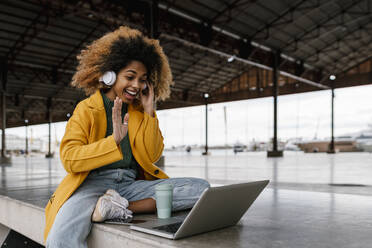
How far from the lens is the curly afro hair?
234 cm

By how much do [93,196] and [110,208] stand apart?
147 mm

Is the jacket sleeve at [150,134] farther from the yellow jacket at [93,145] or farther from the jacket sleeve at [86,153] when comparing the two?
the jacket sleeve at [86,153]

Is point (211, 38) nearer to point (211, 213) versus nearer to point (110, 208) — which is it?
point (110, 208)

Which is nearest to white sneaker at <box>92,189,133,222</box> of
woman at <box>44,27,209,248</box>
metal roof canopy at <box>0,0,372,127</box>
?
woman at <box>44,27,209,248</box>

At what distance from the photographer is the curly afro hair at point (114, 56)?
234cm

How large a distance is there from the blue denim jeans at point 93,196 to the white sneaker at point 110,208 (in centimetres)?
5

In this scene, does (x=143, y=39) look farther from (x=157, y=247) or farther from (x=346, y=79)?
(x=346, y=79)

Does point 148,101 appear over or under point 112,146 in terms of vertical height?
over

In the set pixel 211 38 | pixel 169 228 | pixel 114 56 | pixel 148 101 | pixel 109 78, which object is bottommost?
pixel 169 228

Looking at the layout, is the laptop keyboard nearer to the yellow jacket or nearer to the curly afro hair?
the yellow jacket

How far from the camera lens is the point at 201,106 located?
27.9 m

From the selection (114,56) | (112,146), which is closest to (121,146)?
(112,146)

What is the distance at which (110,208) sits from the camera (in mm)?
2012

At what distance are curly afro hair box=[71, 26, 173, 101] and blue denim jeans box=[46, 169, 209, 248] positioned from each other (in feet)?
2.20
